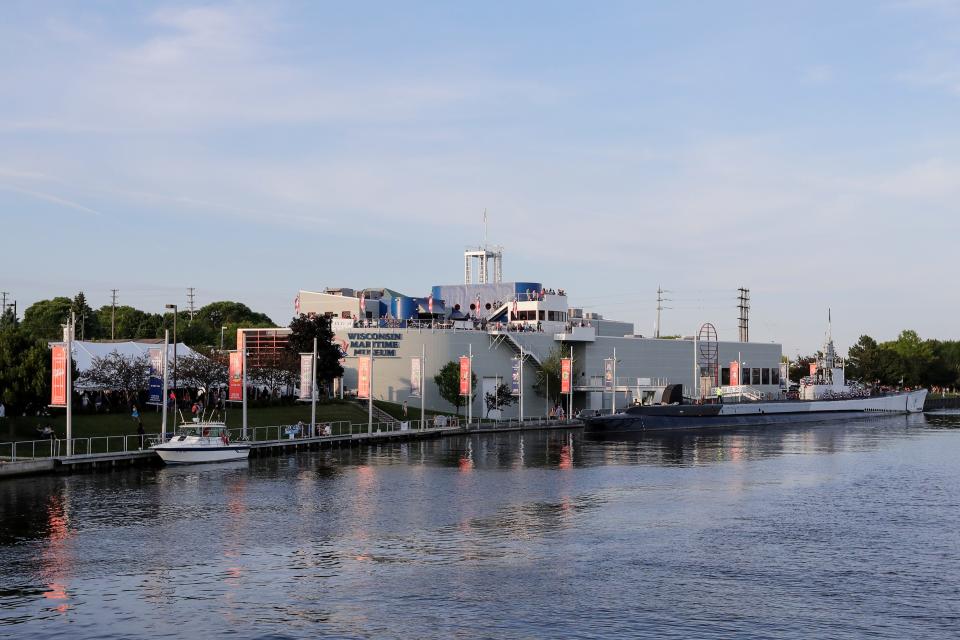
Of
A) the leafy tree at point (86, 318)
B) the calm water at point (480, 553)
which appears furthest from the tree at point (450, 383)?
the leafy tree at point (86, 318)

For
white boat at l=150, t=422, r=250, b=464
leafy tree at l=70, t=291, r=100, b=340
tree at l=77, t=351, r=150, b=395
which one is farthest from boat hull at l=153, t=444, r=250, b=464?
leafy tree at l=70, t=291, r=100, b=340

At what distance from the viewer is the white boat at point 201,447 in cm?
7262

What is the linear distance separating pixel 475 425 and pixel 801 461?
43353mm

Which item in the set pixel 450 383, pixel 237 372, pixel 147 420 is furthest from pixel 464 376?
pixel 147 420

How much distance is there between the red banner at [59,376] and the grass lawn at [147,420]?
8113mm

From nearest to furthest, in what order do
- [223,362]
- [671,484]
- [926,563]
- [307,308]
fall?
[926,563], [671,484], [223,362], [307,308]

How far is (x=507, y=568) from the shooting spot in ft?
135

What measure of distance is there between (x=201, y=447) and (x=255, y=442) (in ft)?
32.9

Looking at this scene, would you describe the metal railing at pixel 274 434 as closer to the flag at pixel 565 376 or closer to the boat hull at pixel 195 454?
the boat hull at pixel 195 454

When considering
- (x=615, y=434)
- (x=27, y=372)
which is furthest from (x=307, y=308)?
(x=27, y=372)

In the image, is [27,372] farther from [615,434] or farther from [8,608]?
[615,434]

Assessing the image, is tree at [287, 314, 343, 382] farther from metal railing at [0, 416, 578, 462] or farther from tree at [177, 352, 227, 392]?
tree at [177, 352, 227, 392]

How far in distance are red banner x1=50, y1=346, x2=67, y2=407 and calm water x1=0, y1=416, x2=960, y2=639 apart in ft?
20.7

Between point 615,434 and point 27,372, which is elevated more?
point 27,372
